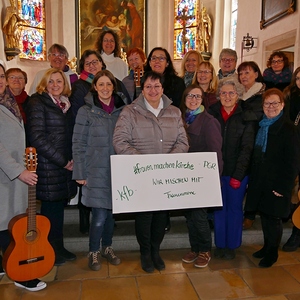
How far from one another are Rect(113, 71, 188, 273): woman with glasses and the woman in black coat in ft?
1.74

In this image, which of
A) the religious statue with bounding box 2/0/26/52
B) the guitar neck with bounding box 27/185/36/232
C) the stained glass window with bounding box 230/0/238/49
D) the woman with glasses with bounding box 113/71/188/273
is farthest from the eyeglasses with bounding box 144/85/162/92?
the stained glass window with bounding box 230/0/238/49

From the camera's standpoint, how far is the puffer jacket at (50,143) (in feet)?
9.47

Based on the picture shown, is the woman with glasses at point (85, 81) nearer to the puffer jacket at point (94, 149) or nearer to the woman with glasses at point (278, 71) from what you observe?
the puffer jacket at point (94, 149)

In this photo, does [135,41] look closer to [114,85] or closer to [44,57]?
[44,57]

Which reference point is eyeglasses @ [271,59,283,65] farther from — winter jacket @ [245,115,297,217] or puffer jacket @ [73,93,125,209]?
puffer jacket @ [73,93,125,209]

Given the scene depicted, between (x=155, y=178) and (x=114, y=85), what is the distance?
0.87 metres

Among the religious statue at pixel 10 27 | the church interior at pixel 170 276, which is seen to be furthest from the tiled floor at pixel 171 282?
the religious statue at pixel 10 27

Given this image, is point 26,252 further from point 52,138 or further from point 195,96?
point 195,96

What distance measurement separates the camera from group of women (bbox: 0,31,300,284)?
9.45ft

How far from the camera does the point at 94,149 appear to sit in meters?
2.92

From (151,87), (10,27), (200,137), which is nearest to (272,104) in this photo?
(200,137)

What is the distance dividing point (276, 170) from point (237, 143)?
1.32 ft

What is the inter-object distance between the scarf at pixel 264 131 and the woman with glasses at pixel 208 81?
1.82 ft

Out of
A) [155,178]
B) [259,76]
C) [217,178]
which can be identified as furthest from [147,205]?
[259,76]
